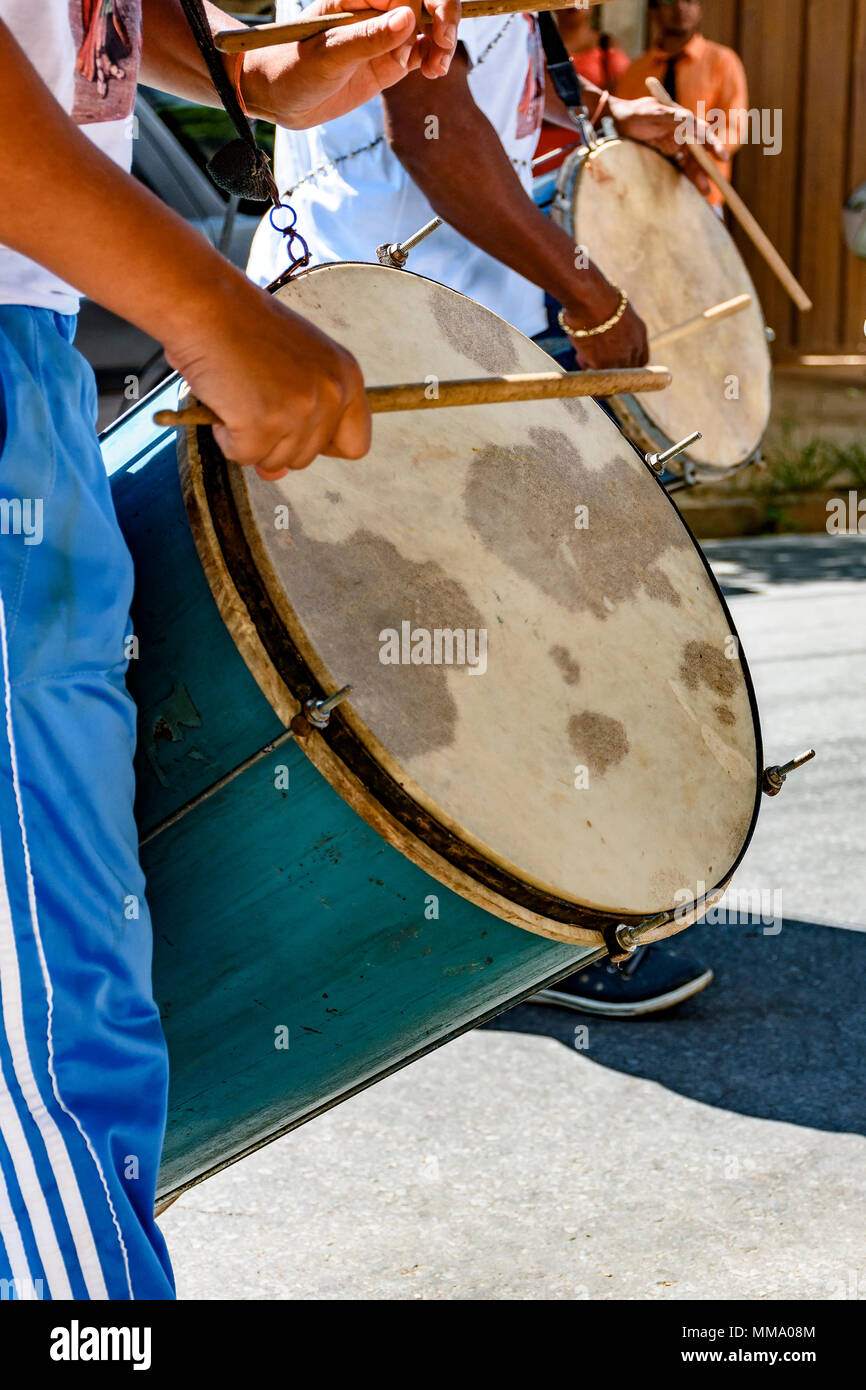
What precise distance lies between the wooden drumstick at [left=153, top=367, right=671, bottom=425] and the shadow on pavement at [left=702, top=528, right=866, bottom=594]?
5.05 m

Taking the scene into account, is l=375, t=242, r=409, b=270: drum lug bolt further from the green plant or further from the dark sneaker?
the green plant

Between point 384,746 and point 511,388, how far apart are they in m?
0.27

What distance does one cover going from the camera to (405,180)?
2176 millimetres

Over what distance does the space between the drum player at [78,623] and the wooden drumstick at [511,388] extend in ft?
0.23

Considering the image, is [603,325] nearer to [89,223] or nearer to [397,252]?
[397,252]

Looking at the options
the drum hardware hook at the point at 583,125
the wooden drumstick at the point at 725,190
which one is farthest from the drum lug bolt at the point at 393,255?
the wooden drumstick at the point at 725,190

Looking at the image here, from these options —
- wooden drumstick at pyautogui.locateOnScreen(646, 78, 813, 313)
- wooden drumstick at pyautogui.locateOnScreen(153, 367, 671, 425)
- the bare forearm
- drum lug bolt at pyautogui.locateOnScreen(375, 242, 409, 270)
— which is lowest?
wooden drumstick at pyautogui.locateOnScreen(153, 367, 671, 425)

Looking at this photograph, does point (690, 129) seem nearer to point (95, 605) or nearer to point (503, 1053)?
point (503, 1053)

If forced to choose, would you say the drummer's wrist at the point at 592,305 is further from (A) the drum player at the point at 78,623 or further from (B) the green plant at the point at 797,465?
(B) the green plant at the point at 797,465

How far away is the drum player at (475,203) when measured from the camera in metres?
2.07

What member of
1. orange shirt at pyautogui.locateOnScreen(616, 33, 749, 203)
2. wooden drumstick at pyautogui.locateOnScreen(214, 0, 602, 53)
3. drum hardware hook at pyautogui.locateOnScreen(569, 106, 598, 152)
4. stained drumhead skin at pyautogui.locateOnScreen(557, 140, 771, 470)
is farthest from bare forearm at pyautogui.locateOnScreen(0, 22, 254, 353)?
orange shirt at pyautogui.locateOnScreen(616, 33, 749, 203)

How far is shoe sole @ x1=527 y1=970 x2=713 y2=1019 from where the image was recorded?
2.52 m

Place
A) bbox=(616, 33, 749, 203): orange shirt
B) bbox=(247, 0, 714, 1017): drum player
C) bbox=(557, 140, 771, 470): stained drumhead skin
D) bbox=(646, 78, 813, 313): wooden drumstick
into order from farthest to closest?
bbox=(616, 33, 749, 203): orange shirt, bbox=(646, 78, 813, 313): wooden drumstick, bbox=(557, 140, 771, 470): stained drumhead skin, bbox=(247, 0, 714, 1017): drum player

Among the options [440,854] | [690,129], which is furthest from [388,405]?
[690,129]
